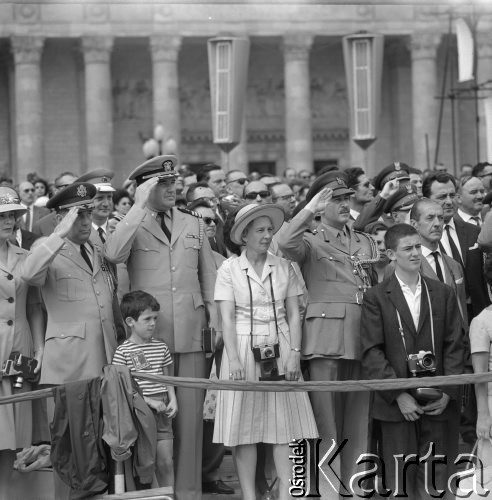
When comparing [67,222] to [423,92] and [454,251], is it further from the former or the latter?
[423,92]

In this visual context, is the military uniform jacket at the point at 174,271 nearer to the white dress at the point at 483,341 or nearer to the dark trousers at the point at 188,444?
the dark trousers at the point at 188,444

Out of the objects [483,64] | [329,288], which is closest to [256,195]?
[329,288]

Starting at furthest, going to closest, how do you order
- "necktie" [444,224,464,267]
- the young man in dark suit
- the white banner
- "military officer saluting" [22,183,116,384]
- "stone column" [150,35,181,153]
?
"stone column" [150,35,181,153] → the white banner → "necktie" [444,224,464,267] → "military officer saluting" [22,183,116,384] → the young man in dark suit

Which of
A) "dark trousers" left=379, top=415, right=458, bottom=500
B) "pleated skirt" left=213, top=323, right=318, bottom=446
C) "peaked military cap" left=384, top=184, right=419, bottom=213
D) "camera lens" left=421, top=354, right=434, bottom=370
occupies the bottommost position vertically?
"dark trousers" left=379, top=415, right=458, bottom=500

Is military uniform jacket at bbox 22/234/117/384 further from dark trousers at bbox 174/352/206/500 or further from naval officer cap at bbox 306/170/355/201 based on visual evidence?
naval officer cap at bbox 306/170/355/201

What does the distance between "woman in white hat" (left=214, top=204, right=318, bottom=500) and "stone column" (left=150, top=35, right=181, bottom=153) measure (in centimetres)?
3501

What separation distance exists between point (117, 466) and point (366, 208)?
415 cm

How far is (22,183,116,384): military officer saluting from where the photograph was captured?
9.22 meters

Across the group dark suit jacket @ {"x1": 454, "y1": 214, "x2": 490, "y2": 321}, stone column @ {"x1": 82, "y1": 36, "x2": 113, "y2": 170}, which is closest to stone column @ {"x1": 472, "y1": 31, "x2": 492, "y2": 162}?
stone column @ {"x1": 82, "y1": 36, "x2": 113, "y2": 170}

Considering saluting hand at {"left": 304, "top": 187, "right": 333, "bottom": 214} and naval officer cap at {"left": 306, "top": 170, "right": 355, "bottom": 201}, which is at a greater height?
naval officer cap at {"left": 306, "top": 170, "right": 355, "bottom": 201}

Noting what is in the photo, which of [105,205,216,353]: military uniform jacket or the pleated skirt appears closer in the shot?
the pleated skirt

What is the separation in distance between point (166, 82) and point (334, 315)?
1412 inches

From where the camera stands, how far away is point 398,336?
29.7 ft

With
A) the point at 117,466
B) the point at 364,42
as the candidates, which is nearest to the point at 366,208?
the point at 117,466
